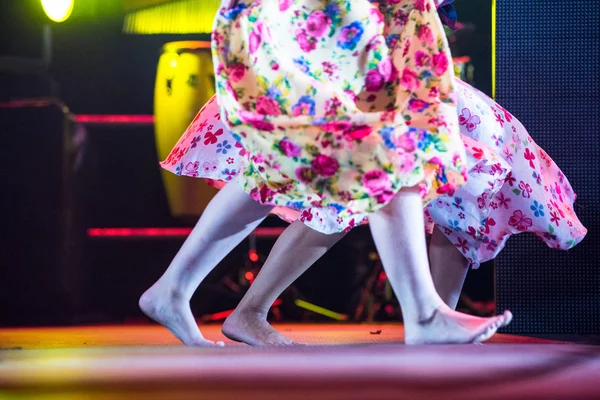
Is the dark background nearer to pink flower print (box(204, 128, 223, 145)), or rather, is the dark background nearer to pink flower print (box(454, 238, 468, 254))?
pink flower print (box(454, 238, 468, 254))

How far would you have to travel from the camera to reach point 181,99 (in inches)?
130

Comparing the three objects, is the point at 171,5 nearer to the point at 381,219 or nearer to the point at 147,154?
the point at 147,154

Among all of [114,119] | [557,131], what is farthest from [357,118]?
[114,119]

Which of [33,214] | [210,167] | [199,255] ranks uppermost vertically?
[210,167]

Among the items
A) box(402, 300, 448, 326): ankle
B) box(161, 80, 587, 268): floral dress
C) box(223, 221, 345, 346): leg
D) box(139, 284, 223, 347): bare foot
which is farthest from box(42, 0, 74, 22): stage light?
box(402, 300, 448, 326): ankle

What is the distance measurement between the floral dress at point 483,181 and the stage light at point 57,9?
5.63ft

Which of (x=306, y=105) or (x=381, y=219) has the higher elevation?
(x=306, y=105)

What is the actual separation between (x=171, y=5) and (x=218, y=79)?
209 centimetres

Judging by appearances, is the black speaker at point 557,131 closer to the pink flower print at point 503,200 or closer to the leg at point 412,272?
the pink flower print at point 503,200

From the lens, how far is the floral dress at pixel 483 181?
1.77 meters

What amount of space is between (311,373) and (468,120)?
2.94 ft

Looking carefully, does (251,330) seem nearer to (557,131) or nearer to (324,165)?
(324,165)

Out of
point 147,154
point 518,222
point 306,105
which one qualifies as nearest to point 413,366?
point 306,105

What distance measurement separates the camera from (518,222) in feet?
6.11
